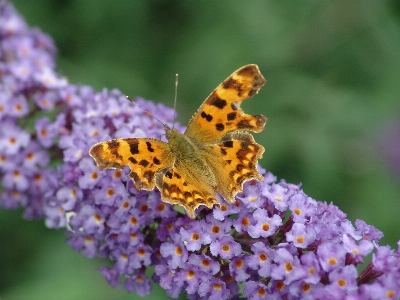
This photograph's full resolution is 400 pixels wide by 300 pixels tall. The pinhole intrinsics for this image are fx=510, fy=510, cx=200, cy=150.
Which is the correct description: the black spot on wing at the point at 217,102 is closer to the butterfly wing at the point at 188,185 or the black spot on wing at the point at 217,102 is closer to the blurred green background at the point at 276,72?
the butterfly wing at the point at 188,185

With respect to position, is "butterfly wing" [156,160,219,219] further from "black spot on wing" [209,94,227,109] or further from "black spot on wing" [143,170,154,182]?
"black spot on wing" [209,94,227,109]

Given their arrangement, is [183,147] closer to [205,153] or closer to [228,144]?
[205,153]

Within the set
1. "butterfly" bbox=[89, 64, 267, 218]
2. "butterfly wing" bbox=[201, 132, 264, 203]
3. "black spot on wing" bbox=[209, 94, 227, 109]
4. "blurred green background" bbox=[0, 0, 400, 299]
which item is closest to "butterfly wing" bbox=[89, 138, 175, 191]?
"butterfly" bbox=[89, 64, 267, 218]

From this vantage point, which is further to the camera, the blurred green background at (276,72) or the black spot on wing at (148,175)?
the blurred green background at (276,72)

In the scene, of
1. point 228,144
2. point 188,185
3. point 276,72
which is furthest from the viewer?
point 276,72

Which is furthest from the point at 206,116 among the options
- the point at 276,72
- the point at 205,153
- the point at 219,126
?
the point at 276,72

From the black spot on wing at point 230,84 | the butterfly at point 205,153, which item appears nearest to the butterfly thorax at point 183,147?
the butterfly at point 205,153
